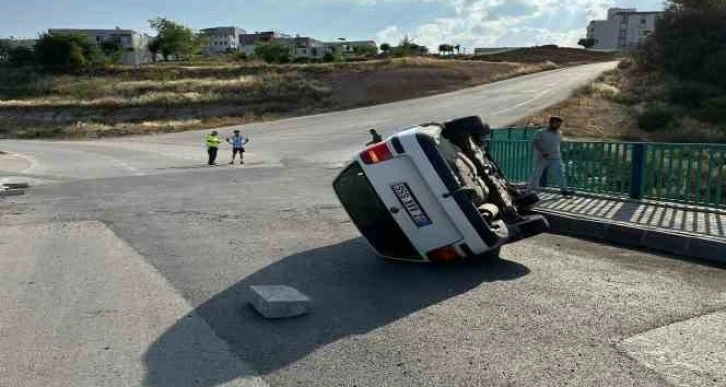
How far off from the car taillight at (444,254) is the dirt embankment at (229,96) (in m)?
38.4

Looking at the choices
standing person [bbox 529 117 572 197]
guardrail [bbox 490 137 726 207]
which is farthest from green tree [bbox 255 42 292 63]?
guardrail [bbox 490 137 726 207]

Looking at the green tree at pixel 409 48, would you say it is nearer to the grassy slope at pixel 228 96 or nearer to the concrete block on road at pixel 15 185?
the grassy slope at pixel 228 96

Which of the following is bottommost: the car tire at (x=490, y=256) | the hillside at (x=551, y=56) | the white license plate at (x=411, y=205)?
the car tire at (x=490, y=256)

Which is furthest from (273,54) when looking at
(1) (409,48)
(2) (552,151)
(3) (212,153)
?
(2) (552,151)

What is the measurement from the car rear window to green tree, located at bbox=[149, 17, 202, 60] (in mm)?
110079

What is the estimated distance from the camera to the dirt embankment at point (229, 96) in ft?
154

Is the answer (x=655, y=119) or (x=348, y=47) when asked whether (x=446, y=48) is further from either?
(x=655, y=119)

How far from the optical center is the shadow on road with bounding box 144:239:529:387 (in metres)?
4.37

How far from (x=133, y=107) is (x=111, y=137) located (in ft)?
41.4

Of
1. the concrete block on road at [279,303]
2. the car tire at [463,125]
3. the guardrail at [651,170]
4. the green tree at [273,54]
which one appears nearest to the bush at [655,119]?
the guardrail at [651,170]

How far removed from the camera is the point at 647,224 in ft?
24.9

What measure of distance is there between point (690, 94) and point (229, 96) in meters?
35.4

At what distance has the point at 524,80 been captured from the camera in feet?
182

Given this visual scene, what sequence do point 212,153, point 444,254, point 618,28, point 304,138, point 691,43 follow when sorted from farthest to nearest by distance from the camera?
point 618,28
point 691,43
point 304,138
point 212,153
point 444,254
